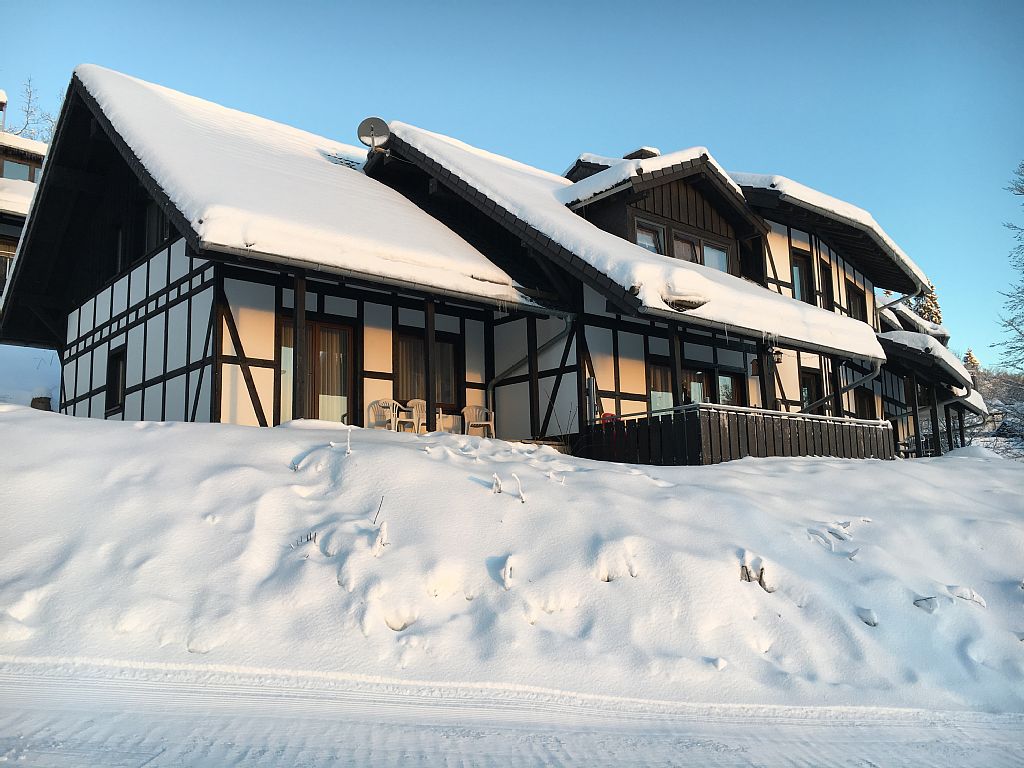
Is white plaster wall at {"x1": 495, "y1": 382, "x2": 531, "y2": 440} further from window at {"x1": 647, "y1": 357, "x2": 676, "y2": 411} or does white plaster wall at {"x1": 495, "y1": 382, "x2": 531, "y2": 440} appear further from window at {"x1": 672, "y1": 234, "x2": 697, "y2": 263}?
window at {"x1": 672, "y1": 234, "x2": 697, "y2": 263}

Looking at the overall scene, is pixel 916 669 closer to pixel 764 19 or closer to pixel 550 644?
pixel 550 644

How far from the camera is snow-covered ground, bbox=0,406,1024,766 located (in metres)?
3.55

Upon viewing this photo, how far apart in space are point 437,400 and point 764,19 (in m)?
7.71

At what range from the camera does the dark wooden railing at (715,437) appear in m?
10.4

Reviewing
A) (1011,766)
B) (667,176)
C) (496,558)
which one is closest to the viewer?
(1011,766)

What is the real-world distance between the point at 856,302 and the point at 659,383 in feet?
28.6

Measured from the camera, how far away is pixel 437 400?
41.4 ft

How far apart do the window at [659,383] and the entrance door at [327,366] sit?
4.81 meters

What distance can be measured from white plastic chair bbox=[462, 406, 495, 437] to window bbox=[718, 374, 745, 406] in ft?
14.9

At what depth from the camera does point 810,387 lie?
56.8ft

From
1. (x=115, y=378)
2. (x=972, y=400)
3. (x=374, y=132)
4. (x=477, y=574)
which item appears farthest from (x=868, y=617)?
(x=972, y=400)

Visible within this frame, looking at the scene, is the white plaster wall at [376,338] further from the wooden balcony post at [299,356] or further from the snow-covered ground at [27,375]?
the snow-covered ground at [27,375]

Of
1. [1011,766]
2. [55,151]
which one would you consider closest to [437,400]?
[55,151]

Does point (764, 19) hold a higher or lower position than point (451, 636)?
higher
